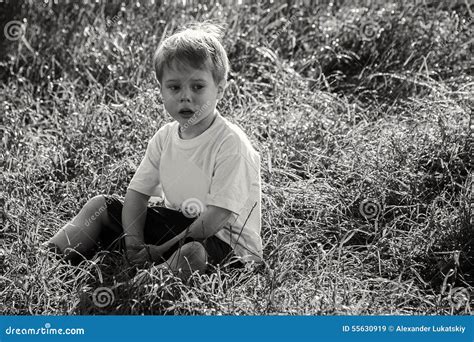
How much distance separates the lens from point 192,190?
3.18 metres

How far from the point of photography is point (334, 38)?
16.5 ft

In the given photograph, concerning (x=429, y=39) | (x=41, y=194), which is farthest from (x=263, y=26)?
(x=41, y=194)

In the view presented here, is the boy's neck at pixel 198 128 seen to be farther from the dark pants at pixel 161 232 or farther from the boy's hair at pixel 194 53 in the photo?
the dark pants at pixel 161 232

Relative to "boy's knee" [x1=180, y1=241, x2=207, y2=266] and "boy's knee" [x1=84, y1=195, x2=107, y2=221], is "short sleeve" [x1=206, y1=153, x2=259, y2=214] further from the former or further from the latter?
"boy's knee" [x1=84, y1=195, x2=107, y2=221]

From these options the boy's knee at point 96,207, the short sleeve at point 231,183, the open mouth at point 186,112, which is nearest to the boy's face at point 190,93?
the open mouth at point 186,112

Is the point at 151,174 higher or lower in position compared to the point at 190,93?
lower

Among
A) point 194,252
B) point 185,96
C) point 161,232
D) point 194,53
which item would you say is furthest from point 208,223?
point 194,53

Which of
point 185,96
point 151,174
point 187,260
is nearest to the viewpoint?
point 187,260

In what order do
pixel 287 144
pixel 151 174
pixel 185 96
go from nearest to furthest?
pixel 185 96
pixel 151 174
pixel 287 144

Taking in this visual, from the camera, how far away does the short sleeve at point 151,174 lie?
10.9ft

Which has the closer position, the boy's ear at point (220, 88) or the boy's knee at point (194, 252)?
the boy's knee at point (194, 252)

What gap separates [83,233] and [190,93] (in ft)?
2.25

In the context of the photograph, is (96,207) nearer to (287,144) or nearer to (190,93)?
(190,93)

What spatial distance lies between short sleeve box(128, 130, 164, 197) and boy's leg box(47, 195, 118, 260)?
15 centimetres
